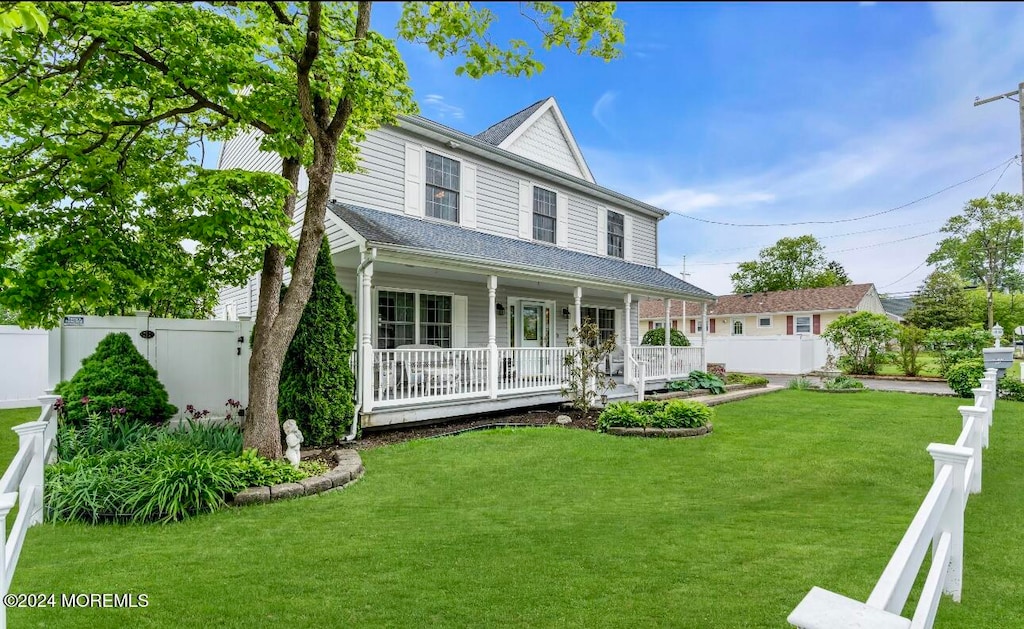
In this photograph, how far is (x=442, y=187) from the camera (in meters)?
10.9

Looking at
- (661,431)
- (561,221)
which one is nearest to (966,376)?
(661,431)

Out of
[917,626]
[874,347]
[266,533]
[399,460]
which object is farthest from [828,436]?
[874,347]

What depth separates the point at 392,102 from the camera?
646 cm

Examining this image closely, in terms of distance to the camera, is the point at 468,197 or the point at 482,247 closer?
the point at 482,247

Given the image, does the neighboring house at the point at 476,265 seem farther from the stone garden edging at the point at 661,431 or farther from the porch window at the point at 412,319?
the stone garden edging at the point at 661,431

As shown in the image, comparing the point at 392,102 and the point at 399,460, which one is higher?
the point at 392,102

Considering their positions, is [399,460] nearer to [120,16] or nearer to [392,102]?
[392,102]

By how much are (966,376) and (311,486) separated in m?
16.4

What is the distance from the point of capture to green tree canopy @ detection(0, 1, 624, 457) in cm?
465

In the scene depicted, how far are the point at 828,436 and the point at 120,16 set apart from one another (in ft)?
34.2

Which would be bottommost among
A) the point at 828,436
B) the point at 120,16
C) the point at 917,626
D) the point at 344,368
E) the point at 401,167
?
the point at 828,436

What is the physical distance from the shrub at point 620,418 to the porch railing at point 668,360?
330 centimetres

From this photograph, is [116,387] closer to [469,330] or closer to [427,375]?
[427,375]

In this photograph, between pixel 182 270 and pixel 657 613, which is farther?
pixel 182 270
